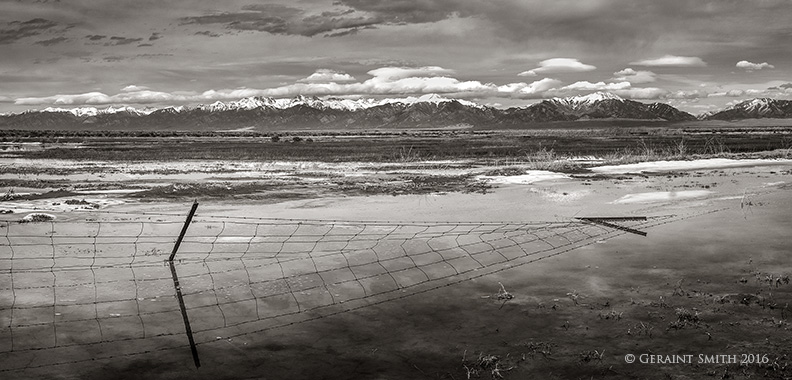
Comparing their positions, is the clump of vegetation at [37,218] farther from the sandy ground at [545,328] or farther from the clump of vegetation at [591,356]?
the clump of vegetation at [591,356]

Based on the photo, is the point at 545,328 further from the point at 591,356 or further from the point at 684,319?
the point at 684,319

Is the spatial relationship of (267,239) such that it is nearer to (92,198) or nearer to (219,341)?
(219,341)

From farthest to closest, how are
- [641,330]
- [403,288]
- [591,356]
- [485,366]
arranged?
[403,288]
[641,330]
[591,356]
[485,366]

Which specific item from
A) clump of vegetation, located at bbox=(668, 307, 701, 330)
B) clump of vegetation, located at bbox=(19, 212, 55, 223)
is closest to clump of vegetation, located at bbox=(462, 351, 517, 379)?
clump of vegetation, located at bbox=(668, 307, 701, 330)

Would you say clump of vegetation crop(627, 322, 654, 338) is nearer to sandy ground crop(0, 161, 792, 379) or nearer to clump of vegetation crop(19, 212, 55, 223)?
sandy ground crop(0, 161, 792, 379)

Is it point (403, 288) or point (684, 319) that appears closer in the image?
point (684, 319)

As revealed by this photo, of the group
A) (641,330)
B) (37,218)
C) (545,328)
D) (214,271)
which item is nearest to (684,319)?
(641,330)

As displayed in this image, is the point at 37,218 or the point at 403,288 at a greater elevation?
the point at 403,288

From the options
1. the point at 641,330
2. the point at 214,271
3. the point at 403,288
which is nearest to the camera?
the point at 641,330
